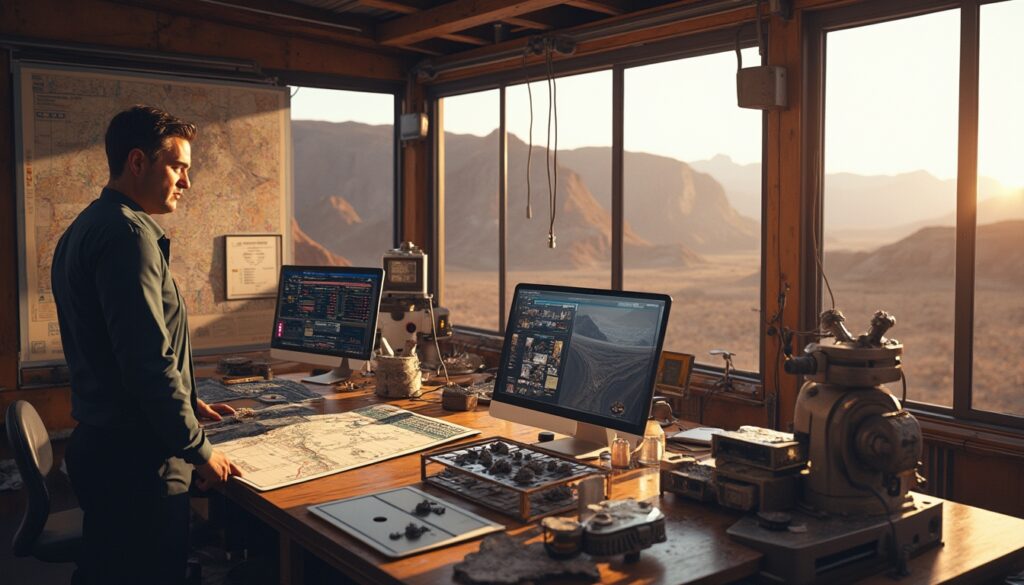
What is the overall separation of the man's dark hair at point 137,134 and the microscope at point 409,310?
1878 millimetres

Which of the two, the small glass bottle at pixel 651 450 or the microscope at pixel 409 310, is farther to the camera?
the microscope at pixel 409 310

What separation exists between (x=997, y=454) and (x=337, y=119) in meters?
26.1

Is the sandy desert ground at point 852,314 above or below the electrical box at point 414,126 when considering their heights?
below

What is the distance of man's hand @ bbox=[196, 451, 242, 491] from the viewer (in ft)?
7.34

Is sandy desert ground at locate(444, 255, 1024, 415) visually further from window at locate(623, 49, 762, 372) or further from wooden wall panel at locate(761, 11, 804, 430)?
wooden wall panel at locate(761, 11, 804, 430)

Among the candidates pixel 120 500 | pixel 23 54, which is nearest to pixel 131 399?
pixel 120 500

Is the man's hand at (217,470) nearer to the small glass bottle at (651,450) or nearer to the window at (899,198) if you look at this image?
the small glass bottle at (651,450)

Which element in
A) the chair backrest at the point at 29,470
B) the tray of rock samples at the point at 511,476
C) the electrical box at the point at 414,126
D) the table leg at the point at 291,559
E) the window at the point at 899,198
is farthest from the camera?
the window at the point at 899,198

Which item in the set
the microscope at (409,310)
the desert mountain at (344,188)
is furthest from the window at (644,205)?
the microscope at (409,310)

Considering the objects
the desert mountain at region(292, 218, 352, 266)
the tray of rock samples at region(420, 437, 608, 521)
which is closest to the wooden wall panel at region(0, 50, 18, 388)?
the tray of rock samples at region(420, 437, 608, 521)

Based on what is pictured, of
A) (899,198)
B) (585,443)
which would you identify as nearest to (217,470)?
(585,443)

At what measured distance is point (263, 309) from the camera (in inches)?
201

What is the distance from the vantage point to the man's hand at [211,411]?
2918mm

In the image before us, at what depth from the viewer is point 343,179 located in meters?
27.5
